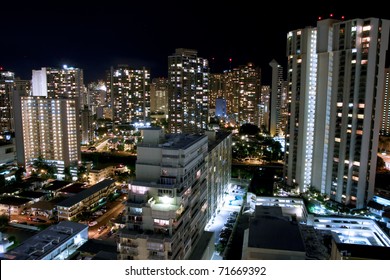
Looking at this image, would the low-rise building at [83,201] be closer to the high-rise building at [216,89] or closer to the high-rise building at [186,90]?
the high-rise building at [186,90]

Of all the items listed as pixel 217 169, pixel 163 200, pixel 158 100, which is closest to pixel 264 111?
pixel 158 100

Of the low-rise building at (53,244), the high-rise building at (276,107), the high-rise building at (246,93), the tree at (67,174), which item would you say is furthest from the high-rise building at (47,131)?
the high-rise building at (246,93)

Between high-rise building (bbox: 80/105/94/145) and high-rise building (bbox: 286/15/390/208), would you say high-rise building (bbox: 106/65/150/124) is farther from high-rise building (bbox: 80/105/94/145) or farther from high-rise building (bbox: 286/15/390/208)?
high-rise building (bbox: 286/15/390/208)

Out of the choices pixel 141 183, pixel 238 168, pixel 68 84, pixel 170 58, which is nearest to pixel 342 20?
pixel 238 168

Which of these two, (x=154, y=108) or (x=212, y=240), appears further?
(x=154, y=108)

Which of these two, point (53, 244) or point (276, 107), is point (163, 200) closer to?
point (53, 244)

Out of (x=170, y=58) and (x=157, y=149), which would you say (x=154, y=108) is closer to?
(x=170, y=58)
